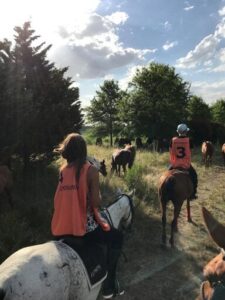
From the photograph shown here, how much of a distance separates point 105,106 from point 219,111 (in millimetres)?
26045

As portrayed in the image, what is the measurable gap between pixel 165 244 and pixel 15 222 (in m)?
3.70

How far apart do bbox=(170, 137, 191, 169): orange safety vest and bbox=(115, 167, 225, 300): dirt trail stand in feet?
6.10

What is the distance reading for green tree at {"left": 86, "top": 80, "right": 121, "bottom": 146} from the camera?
5525 centimetres

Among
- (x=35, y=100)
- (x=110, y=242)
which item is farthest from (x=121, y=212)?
(x=35, y=100)

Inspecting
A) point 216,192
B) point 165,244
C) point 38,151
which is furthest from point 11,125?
point 216,192

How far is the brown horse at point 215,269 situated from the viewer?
7.24 ft

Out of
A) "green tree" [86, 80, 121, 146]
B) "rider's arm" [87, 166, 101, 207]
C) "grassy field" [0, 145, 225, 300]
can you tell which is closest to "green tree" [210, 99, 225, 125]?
"green tree" [86, 80, 121, 146]

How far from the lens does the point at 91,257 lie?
4.83 m

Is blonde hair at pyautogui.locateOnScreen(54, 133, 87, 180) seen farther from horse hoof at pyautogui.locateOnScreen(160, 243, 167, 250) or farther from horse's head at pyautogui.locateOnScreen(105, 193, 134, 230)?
horse hoof at pyautogui.locateOnScreen(160, 243, 167, 250)

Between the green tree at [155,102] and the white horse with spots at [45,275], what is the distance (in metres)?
33.4

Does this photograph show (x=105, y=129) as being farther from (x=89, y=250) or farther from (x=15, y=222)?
(x=89, y=250)

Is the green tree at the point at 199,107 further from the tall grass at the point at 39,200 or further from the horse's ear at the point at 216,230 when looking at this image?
the horse's ear at the point at 216,230

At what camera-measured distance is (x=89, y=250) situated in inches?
193

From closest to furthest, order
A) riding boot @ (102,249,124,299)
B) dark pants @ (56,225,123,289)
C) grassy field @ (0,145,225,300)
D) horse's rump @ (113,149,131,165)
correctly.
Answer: dark pants @ (56,225,123,289) → riding boot @ (102,249,124,299) → grassy field @ (0,145,225,300) → horse's rump @ (113,149,131,165)
